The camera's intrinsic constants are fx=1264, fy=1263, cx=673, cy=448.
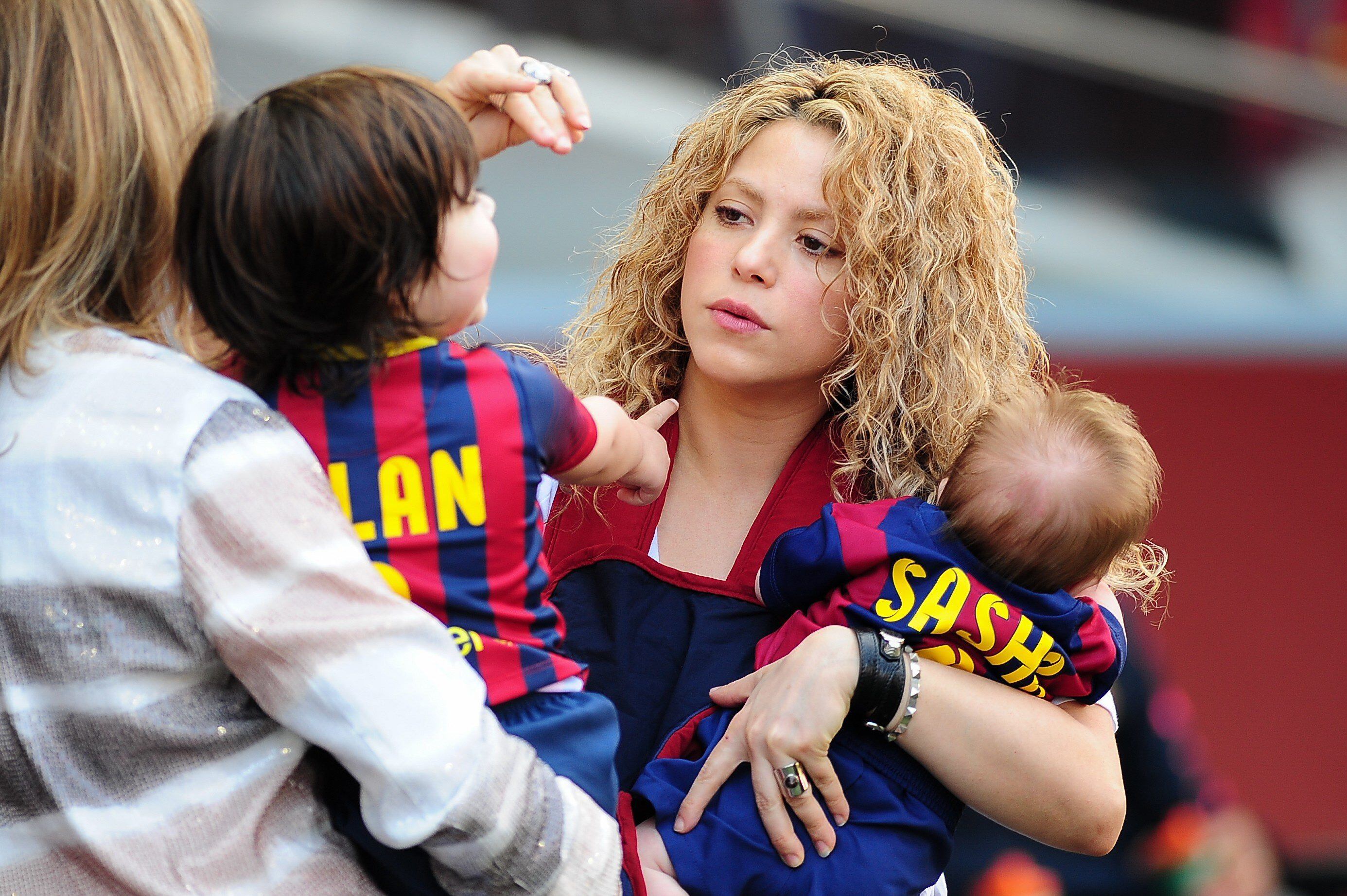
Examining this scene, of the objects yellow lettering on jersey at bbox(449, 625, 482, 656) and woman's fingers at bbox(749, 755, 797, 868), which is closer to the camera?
yellow lettering on jersey at bbox(449, 625, 482, 656)

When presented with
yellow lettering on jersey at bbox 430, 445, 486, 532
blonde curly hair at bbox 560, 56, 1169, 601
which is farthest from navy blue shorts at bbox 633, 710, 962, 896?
yellow lettering on jersey at bbox 430, 445, 486, 532

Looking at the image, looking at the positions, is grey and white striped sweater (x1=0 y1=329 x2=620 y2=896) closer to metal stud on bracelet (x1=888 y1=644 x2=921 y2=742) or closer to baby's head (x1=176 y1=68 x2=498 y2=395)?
baby's head (x1=176 y1=68 x2=498 y2=395)

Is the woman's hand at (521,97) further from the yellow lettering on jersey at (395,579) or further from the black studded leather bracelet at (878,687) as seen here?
the black studded leather bracelet at (878,687)

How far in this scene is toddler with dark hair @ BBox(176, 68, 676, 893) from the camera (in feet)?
3.19

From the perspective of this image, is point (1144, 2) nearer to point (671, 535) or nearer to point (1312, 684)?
point (1312, 684)

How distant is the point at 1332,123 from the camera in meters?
5.12

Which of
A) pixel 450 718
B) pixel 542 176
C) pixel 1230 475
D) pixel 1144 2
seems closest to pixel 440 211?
pixel 450 718

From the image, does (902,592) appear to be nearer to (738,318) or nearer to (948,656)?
(948,656)

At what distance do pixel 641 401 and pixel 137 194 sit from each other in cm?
82

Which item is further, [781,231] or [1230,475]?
[1230,475]

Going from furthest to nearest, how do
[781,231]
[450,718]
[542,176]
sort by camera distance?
[542,176] < [781,231] < [450,718]

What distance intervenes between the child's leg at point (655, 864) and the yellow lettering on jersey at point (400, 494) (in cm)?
44

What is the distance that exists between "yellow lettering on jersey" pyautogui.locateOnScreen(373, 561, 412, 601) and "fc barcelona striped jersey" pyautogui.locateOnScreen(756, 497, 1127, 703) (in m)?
0.49

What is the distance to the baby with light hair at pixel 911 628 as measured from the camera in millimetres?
1293
